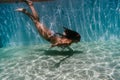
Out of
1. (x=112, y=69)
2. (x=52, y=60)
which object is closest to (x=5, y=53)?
(x=52, y=60)

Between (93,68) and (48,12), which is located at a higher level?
(48,12)

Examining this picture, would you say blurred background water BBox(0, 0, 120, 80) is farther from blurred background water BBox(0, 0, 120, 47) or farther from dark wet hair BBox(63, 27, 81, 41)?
dark wet hair BBox(63, 27, 81, 41)

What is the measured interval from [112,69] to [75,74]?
1428mm

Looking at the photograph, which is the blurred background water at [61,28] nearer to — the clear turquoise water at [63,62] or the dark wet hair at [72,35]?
the clear turquoise water at [63,62]

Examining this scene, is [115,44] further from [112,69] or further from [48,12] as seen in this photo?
[48,12]

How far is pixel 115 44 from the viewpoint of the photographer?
34.2 ft

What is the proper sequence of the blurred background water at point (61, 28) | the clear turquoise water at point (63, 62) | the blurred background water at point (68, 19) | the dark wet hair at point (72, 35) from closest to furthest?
the clear turquoise water at point (63, 62), the dark wet hair at point (72, 35), the blurred background water at point (61, 28), the blurred background water at point (68, 19)

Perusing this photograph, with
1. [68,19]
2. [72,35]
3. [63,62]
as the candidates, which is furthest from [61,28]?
[63,62]

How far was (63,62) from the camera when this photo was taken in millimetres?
8289

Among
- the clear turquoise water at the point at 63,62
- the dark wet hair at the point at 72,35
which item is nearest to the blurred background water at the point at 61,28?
the clear turquoise water at the point at 63,62

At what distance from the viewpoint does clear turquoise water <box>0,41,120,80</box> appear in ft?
23.0

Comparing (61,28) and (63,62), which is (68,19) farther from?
(63,62)

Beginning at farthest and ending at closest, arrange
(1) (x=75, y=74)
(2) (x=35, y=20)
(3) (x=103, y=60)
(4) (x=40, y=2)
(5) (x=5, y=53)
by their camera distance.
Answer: (4) (x=40, y=2) < (5) (x=5, y=53) < (2) (x=35, y=20) < (3) (x=103, y=60) < (1) (x=75, y=74)

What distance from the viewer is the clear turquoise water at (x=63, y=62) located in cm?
700
